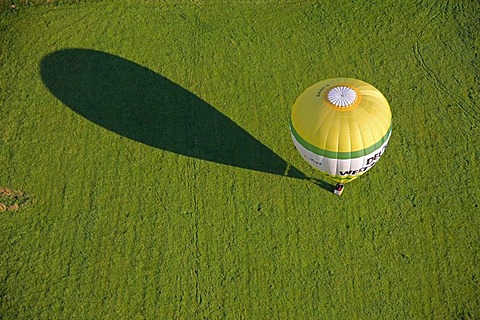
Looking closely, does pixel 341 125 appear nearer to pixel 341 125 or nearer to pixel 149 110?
pixel 341 125

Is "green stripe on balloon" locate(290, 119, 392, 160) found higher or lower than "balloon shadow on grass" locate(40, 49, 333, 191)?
lower

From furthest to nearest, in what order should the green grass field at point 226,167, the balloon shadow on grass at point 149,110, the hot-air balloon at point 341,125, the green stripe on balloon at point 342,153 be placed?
the balloon shadow on grass at point 149,110 < the green grass field at point 226,167 < the green stripe on balloon at point 342,153 < the hot-air balloon at point 341,125

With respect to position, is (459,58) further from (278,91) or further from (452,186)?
(278,91)

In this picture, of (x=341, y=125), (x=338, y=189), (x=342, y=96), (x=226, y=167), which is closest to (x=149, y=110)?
(x=226, y=167)

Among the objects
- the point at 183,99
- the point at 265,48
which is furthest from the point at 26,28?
the point at 265,48

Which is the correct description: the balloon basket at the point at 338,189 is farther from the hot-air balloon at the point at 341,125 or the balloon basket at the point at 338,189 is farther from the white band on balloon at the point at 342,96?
the white band on balloon at the point at 342,96

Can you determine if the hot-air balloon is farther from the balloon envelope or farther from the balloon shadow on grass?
the balloon shadow on grass

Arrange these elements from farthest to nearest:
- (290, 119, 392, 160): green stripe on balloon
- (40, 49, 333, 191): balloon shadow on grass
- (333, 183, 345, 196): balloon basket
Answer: (40, 49, 333, 191): balloon shadow on grass, (333, 183, 345, 196): balloon basket, (290, 119, 392, 160): green stripe on balloon

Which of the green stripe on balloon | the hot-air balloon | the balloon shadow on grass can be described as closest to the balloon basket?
the balloon shadow on grass

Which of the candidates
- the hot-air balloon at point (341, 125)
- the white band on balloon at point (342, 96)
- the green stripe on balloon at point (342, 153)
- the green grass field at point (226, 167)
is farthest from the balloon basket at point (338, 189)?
the white band on balloon at point (342, 96)
